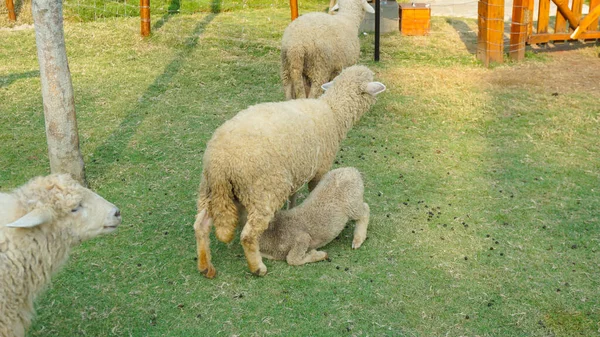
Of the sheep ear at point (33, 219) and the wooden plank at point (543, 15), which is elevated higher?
the wooden plank at point (543, 15)

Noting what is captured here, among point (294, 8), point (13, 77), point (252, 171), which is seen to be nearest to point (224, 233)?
point (252, 171)

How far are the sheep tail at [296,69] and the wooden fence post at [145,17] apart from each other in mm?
4451

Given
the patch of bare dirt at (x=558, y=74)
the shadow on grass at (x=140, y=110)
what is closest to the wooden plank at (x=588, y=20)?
the patch of bare dirt at (x=558, y=74)

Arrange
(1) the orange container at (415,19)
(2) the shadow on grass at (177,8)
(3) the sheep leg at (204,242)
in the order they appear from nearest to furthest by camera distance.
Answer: (3) the sheep leg at (204,242) → (1) the orange container at (415,19) → (2) the shadow on grass at (177,8)

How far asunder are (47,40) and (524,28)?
278 inches

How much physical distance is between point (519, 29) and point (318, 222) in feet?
21.1

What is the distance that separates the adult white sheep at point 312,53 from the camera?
22.9 feet

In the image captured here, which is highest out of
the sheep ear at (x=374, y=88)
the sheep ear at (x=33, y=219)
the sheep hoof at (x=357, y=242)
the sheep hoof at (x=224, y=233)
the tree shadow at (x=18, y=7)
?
the tree shadow at (x=18, y=7)

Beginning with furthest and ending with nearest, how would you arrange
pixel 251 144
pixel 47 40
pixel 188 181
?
pixel 188 181, pixel 47 40, pixel 251 144

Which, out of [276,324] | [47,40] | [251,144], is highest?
[47,40]

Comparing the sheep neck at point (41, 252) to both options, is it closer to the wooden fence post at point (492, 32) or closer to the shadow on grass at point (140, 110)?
the shadow on grass at point (140, 110)

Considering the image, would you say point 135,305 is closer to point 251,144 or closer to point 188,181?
point 251,144

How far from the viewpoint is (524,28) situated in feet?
31.7

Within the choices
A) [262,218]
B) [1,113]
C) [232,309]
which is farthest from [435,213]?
[1,113]
